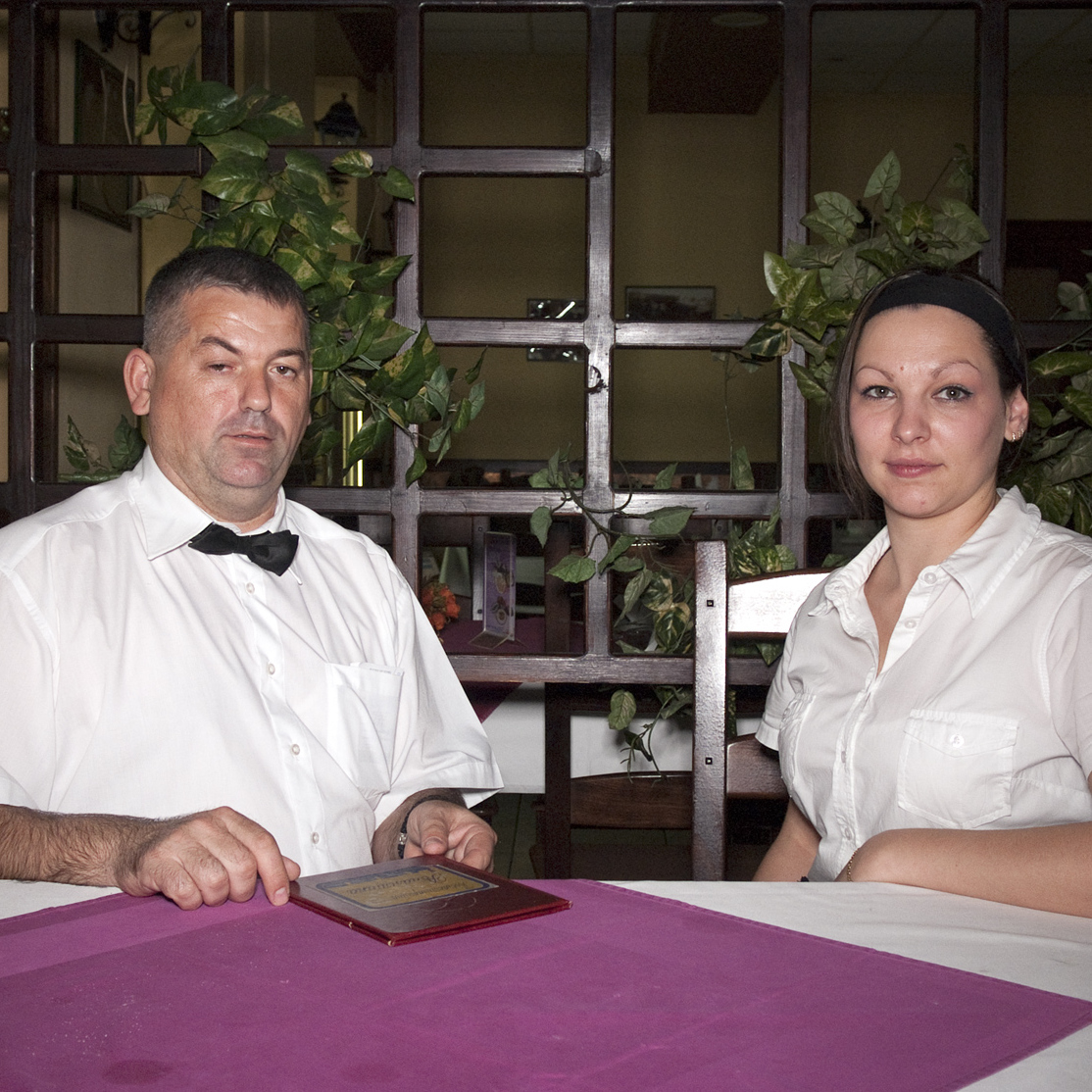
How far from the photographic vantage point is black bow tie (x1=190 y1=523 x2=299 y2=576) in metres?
1.65

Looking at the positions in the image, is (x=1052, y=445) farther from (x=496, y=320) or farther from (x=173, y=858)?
(x=173, y=858)

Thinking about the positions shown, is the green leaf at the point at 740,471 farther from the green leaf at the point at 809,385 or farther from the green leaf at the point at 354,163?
the green leaf at the point at 354,163

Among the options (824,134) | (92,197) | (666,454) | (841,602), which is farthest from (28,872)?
(824,134)

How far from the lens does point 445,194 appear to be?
841cm

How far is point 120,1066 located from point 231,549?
3.37ft

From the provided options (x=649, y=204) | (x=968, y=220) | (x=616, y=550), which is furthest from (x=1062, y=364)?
(x=649, y=204)

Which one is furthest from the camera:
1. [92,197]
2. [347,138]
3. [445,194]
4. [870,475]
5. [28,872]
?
[445,194]

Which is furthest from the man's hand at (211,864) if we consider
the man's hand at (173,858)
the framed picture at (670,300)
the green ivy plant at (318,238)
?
the framed picture at (670,300)

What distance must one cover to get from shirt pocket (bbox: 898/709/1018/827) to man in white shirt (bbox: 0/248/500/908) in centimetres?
54

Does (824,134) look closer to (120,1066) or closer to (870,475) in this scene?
(870,475)

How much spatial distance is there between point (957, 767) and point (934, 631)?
190 millimetres

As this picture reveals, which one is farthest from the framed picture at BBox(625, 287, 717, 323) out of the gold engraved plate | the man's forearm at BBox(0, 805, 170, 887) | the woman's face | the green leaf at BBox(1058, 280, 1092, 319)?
the gold engraved plate

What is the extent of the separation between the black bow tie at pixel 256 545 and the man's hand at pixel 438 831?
394 millimetres

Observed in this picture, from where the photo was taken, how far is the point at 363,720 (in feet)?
5.54
